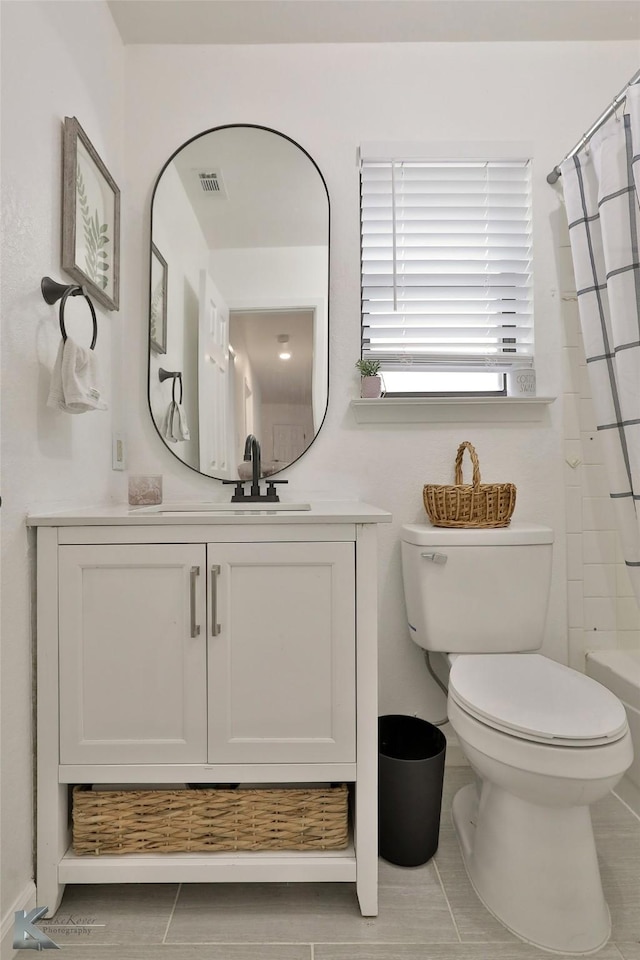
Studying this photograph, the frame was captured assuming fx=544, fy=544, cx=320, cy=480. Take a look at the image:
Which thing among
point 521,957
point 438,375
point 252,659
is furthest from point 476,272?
Answer: point 521,957

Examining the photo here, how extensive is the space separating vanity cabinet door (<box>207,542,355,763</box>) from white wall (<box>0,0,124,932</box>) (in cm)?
41

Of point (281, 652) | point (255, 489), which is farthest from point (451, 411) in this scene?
point (281, 652)

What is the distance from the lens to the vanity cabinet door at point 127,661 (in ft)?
4.03

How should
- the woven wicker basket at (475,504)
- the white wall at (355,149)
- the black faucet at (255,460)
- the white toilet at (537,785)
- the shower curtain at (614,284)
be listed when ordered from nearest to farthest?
1. the white toilet at (537,785)
2. the shower curtain at (614,284)
3. the woven wicker basket at (475,504)
4. the black faucet at (255,460)
5. the white wall at (355,149)

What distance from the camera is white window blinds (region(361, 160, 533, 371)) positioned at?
188cm

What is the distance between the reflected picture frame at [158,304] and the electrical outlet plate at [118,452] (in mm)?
328

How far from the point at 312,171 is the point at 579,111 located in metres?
0.96

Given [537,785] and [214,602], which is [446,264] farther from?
[537,785]

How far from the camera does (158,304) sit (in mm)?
1850

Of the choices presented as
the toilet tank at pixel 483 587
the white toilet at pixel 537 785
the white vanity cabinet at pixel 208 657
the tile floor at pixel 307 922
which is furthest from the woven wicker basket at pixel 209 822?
the toilet tank at pixel 483 587

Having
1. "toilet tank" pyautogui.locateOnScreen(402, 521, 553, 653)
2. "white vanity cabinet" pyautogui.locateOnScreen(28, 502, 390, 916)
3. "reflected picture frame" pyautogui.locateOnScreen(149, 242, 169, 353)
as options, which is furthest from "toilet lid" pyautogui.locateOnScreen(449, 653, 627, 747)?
"reflected picture frame" pyautogui.locateOnScreen(149, 242, 169, 353)

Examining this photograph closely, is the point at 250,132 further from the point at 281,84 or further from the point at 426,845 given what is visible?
the point at 426,845

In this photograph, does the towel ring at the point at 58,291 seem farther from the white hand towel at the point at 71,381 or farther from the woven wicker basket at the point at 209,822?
the woven wicker basket at the point at 209,822

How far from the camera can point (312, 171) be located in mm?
1846
